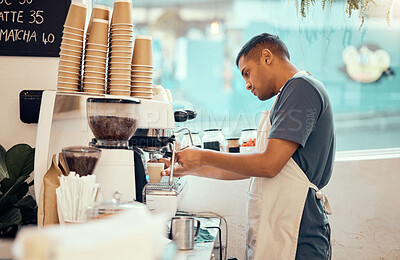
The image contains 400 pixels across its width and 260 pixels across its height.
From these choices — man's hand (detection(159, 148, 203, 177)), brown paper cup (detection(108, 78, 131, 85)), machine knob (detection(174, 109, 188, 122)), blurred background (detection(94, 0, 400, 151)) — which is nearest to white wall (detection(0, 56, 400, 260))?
blurred background (detection(94, 0, 400, 151))

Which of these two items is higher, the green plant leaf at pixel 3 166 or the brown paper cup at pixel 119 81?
the brown paper cup at pixel 119 81

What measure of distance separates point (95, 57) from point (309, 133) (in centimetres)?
91

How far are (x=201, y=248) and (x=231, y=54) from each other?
1.65 m

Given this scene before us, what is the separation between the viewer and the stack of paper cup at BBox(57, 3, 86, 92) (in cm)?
197

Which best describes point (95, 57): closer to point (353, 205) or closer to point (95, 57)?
point (95, 57)

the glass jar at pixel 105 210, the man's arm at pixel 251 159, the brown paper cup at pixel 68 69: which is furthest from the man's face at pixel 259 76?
the glass jar at pixel 105 210

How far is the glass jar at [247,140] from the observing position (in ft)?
9.91

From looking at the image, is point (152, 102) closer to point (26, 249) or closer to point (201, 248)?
point (201, 248)

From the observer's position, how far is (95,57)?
1.99 metres

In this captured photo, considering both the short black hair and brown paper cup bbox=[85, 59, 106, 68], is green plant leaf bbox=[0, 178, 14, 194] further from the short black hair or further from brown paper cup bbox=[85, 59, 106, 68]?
the short black hair

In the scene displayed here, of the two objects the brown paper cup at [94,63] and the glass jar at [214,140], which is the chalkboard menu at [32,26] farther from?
the glass jar at [214,140]

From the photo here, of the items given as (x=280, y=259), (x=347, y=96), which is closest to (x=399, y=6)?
(x=347, y=96)

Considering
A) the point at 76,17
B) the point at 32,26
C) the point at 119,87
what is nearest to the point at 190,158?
the point at 119,87

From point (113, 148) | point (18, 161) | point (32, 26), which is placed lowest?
point (18, 161)
